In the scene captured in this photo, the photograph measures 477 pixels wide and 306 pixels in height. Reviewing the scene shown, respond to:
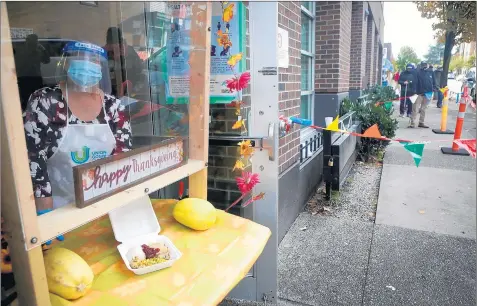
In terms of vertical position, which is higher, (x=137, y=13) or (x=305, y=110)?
(x=137, y=13)

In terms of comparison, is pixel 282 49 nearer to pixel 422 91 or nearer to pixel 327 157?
pixel 327 157

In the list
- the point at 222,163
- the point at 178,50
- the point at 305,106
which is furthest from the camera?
the point at 305,106

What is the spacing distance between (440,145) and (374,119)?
2440 mm

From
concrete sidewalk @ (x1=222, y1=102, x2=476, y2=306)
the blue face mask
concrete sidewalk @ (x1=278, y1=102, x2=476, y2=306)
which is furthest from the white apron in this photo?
A: concrete sidewalk @ (x1=278, y1=102, x2=476, y2=306)

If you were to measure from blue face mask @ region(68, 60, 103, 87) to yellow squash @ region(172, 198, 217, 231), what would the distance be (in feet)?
2.43

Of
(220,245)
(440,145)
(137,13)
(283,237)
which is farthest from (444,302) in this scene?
(440,145)

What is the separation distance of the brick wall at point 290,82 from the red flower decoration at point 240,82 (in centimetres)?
118

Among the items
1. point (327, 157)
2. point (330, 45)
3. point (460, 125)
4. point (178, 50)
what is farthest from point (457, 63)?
point (178, 50)

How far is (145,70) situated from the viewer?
241 centimetres

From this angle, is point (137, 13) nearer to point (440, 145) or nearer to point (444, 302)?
point (444, 302)

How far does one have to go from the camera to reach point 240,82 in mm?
2180

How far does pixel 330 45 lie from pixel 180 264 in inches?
222

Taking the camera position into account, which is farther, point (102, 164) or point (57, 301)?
point (102, 164)

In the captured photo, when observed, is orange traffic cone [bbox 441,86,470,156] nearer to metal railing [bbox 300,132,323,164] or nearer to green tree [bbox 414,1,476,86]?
metal railing [bbox 300,132,323,164]
